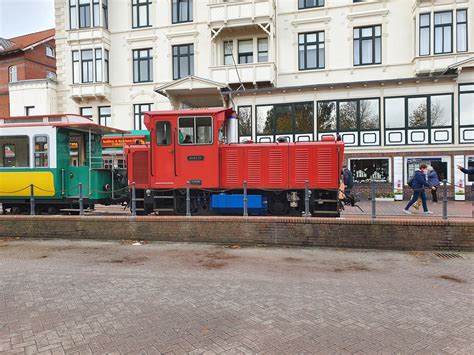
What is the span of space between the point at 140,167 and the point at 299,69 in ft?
49.2

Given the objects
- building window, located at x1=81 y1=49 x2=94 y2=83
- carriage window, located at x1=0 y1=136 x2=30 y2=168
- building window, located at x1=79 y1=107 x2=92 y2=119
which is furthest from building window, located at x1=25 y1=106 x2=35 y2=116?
carriage window, located at x1=0 y1=136 x2=30 y2=168

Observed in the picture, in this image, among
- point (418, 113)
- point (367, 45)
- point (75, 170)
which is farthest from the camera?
point (367, 45)

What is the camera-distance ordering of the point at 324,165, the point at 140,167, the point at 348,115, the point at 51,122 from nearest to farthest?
the point at 324,165 < the point at 140,167 < the point at 51,122 < the point at 348,115

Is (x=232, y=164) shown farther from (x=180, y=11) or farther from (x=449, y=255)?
(x=180, y=11)

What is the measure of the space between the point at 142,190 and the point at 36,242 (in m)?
3.13

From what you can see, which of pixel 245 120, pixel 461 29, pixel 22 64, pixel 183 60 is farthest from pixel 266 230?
pixel 22 64

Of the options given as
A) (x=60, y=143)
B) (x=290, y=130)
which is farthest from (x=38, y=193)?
(x=290, y=130)

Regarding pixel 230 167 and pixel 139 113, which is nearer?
pixel 230 167

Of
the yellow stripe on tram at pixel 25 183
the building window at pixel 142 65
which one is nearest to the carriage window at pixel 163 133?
the yellow stripe on tram at pixel 25 183

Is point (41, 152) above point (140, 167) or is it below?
above

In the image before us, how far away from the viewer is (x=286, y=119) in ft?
66.9

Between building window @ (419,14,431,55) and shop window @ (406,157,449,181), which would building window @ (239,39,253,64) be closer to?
building window @ (419,14,431,55)

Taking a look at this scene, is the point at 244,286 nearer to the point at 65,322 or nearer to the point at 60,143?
the point at 65,322

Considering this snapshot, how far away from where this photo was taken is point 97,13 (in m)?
25.2
